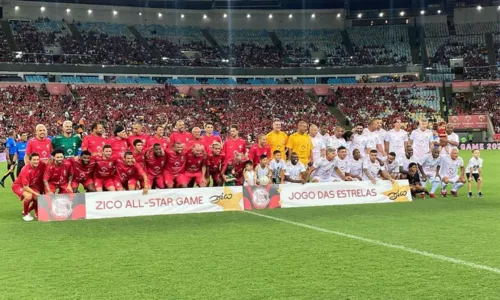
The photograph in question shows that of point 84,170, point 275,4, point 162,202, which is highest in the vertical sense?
point 275,4

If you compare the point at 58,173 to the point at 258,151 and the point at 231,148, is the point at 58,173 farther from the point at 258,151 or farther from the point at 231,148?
the point at 258,151

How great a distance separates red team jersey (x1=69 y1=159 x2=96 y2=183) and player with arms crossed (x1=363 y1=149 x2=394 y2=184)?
6775 mm

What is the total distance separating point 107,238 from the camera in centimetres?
952

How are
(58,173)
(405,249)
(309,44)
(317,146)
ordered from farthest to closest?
(309,44)
(317,146)
(58,173)
(405,249)

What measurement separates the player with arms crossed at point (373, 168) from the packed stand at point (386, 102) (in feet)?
118

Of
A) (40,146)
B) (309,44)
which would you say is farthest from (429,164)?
(309,44)

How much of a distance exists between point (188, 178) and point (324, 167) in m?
3.56

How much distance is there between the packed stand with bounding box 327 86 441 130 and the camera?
51.3 m

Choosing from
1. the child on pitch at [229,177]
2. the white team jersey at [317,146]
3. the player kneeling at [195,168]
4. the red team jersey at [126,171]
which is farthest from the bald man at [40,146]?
the white team jersey at [317,146]

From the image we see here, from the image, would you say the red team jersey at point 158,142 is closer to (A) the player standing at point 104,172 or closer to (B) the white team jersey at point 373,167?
(A) the player standing at point 104,172

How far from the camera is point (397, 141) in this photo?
1578 centimetres

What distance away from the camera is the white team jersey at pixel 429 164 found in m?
15.5

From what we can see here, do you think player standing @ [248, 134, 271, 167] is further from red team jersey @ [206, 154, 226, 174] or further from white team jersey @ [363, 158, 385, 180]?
white team jersey @ [363, 158, 385, 180]

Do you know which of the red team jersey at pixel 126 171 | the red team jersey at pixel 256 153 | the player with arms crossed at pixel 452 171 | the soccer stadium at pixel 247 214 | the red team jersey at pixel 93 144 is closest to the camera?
the soccer stadium at pixel 247 214
